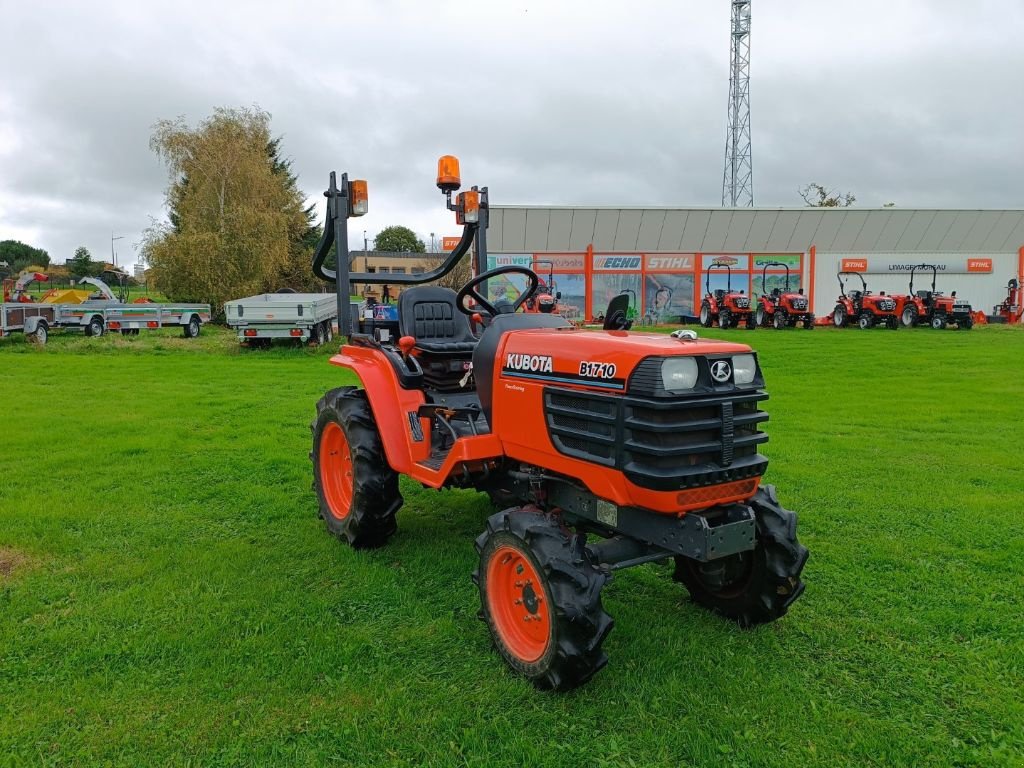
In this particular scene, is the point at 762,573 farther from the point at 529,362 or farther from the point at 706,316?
the point at 706,316

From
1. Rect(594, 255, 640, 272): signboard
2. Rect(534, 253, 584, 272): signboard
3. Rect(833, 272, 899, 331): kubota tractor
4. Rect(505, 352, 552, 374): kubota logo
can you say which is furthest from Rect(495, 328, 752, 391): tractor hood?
Rect(594, 255, 640, 272): signboard

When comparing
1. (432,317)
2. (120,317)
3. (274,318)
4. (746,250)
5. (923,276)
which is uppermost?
(746,250)

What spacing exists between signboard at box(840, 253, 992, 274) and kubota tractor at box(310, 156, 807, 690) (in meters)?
28.6

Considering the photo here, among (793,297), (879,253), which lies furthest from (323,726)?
(879,253)

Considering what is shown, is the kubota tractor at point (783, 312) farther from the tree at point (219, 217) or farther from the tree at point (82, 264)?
the tree at point (82, 264)

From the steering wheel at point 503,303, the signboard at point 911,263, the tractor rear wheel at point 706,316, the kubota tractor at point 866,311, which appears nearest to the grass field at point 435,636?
the steering wheel at point 503,303

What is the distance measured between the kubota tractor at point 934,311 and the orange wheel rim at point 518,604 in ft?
77.9

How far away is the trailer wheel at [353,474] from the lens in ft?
14.2

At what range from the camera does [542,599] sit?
3043 mm

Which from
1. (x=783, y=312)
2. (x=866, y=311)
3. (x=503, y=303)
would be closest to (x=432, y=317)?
(x=503, y=303)

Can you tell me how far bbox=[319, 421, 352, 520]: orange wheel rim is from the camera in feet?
16.3

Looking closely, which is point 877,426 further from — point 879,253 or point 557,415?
point 879,253

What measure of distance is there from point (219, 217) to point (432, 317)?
24.5m

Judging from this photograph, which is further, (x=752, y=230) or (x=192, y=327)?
(x=752, y=230)
